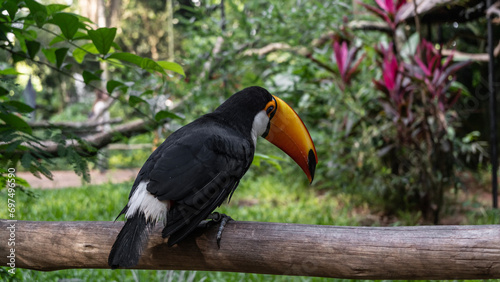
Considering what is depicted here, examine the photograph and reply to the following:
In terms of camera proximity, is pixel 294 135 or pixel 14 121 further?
pixel 294 135

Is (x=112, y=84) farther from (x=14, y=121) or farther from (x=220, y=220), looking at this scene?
(x=220, y=220)

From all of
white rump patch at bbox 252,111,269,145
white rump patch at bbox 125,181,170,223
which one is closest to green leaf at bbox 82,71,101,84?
white rump patch at bbox 125,181,170,223

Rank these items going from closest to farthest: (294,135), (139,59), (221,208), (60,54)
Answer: (139,59) < (60,54) < (294,135) < (221,208)

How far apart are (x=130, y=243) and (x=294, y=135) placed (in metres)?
0.75

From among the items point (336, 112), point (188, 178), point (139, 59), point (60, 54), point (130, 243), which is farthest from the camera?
point (336, 112)

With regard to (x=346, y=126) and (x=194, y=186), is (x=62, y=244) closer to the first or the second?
(x=194, y=186)

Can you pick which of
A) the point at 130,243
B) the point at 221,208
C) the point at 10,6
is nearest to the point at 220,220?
the point at 130,243

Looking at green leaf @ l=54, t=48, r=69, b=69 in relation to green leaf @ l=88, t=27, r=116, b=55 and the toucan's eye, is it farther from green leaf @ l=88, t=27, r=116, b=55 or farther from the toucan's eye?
the toucan's eye

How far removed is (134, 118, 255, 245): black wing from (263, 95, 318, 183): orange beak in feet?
0.73

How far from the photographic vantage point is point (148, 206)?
125 centimetres

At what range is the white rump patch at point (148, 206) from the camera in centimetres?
125

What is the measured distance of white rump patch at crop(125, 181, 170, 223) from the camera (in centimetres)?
125

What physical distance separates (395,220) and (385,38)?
7.43ft

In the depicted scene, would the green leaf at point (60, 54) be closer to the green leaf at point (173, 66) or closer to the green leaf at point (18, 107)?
the green leaf at point (18, 107)
